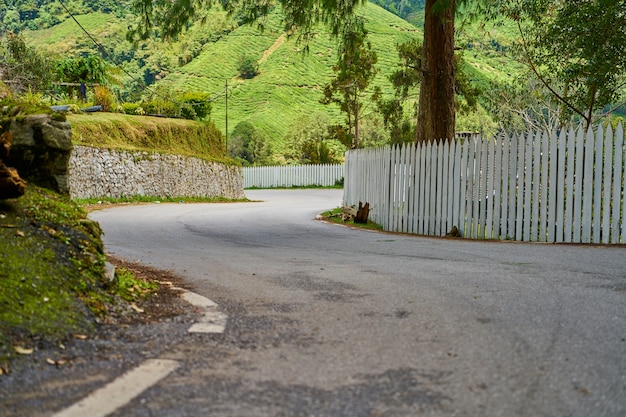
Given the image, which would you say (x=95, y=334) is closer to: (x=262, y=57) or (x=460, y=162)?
(x=460, y=162)

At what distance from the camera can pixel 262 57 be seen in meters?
117

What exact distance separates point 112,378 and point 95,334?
96 cm

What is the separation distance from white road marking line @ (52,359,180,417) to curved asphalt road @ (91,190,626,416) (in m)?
0.09

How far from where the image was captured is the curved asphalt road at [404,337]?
329 cm

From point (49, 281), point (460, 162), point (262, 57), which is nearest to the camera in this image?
point (49, 281)

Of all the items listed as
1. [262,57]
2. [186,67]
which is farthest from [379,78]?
[186,67]

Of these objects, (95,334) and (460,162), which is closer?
(95,334)

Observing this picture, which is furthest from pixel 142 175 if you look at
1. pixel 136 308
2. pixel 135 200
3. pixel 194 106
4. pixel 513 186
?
pixel 136 308

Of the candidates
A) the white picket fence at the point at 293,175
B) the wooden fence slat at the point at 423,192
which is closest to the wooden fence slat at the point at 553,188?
the wooden fence slat at the point at 423,192

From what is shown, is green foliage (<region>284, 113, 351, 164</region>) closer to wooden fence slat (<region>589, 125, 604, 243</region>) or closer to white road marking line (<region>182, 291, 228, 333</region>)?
wooden fence slat (<region>589, 125, 604, 243</region>)

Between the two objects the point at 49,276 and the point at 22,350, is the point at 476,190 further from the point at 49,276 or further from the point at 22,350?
the point at 22,350

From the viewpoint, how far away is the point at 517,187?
12258 mm

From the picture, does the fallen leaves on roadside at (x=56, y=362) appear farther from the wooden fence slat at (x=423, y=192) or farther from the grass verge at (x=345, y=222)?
the grass verge at (x=345, y=222)

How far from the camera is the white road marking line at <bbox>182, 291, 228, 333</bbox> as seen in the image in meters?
4.76
